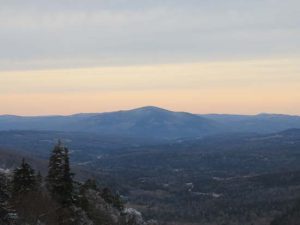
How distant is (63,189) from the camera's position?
53031mm

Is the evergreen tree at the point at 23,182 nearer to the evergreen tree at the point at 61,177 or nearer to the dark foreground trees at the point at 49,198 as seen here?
the dark foreground trees at the point at 49,198

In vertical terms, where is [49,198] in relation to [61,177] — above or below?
below

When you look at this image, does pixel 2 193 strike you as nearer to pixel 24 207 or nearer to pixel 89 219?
pixel 24 207

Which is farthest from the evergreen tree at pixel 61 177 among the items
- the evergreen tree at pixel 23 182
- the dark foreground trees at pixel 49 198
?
the evergreen tree at pixel 23 182

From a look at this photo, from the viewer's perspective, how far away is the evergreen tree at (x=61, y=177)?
52.3 m

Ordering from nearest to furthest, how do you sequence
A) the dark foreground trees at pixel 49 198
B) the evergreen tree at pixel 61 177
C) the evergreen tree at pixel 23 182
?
the dark foreground trees at pixel 49 198 < the evergreen tree at pixel 61 177 < the evergreen tree at pixel 23 182

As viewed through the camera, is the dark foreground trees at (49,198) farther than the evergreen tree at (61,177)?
No

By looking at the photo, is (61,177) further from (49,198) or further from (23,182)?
(23,182)

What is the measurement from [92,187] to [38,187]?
16.3 metres

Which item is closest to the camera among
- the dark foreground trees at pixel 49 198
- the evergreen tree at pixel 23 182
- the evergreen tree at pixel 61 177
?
the dark foreground trees at pixel 49 198

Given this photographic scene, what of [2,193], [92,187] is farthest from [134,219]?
[2,193]

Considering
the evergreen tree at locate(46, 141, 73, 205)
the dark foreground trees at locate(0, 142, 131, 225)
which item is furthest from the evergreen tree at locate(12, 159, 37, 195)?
the evergreen tree at locate(46, 141, 73, 205)

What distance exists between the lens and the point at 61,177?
173ft

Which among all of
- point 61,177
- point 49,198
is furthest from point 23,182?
point 61,177
